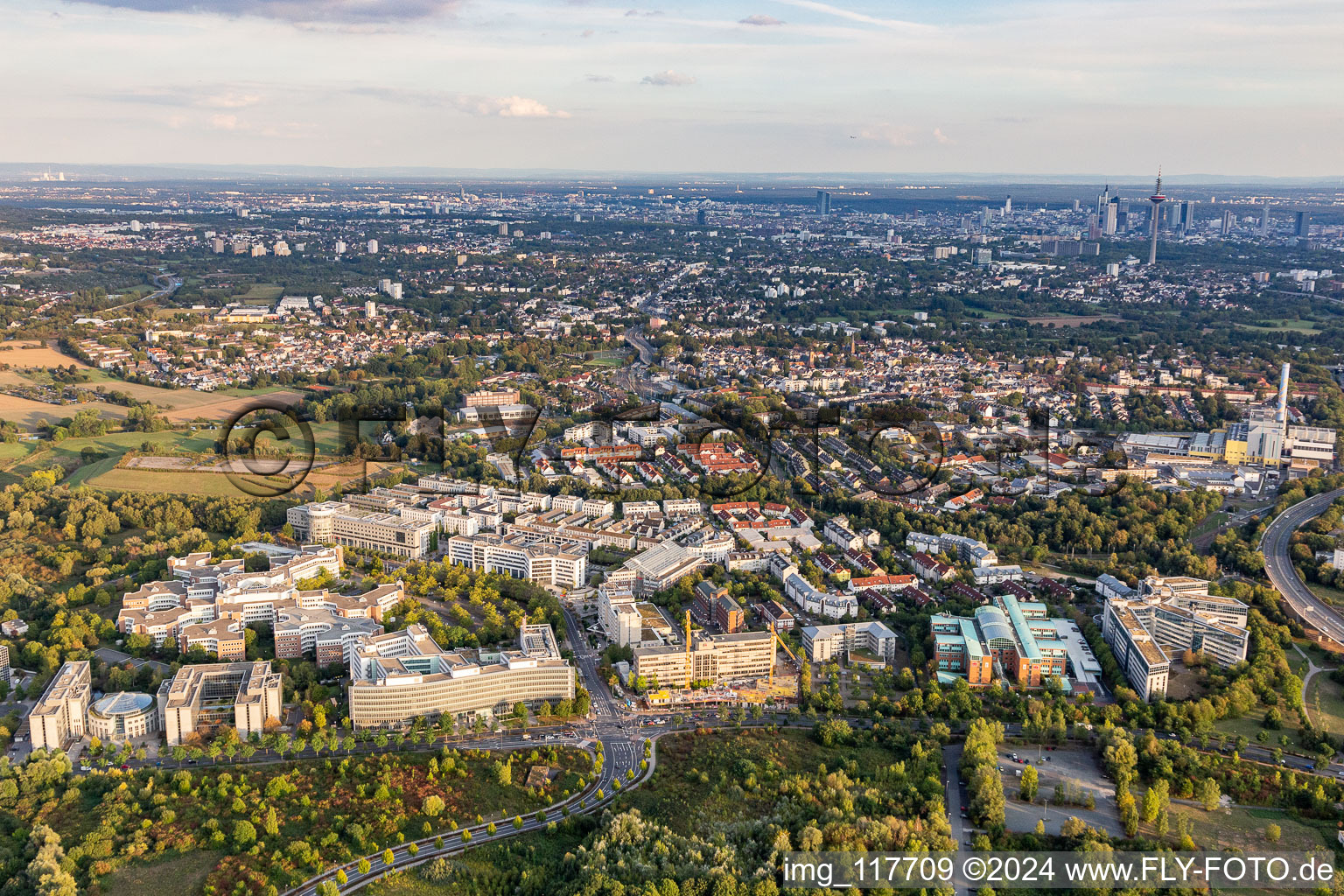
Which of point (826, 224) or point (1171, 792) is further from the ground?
point (826, 224)

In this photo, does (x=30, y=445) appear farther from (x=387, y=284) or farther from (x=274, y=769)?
(x=387, y=284)

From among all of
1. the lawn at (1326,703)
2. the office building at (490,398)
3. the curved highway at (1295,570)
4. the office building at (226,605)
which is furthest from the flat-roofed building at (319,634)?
the office building at (490,398)

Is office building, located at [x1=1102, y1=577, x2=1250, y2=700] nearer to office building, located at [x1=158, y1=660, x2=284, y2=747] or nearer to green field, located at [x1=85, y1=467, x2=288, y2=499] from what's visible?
office building, located at [x1=158, y1=660, x2=284, y2=747]

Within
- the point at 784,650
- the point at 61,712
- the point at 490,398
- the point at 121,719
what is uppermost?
the point at 490,398

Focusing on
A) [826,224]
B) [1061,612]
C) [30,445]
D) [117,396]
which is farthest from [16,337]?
[826,224]

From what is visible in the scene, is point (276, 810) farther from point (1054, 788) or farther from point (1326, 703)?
point (1326, 703)

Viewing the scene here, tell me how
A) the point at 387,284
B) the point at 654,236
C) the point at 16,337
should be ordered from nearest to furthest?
the point at 16,337
the point at 387,284
the point at 654,236

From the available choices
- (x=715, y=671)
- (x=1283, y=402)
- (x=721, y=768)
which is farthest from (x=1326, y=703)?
(x=1283, y=402)
